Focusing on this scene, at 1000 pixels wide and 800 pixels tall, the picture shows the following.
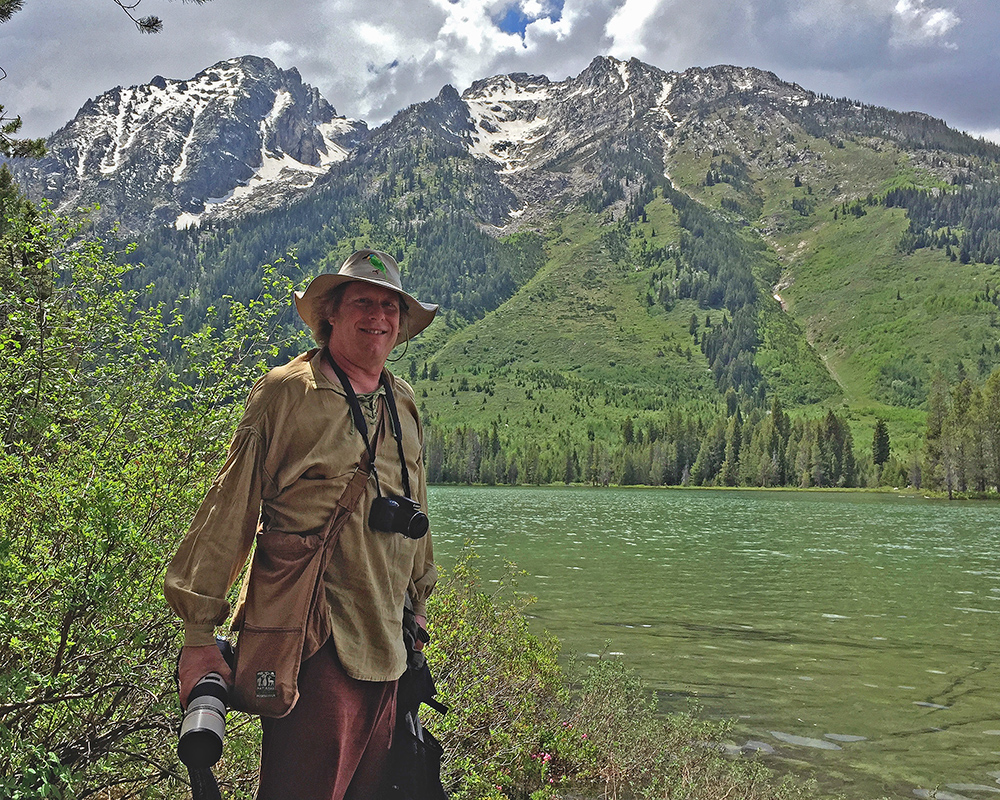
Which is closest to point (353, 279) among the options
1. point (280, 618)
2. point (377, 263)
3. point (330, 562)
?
point (377, 263)

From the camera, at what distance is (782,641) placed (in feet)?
61.0

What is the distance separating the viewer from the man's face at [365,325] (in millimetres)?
3740

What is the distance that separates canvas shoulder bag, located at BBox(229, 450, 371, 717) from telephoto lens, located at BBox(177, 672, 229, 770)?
0.20 m

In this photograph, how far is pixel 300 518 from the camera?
329 centimetres

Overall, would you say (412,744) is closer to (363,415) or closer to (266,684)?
(266,684)

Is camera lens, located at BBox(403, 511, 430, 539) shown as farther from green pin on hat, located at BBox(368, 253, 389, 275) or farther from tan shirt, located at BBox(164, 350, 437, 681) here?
green pin on hat, located at BBox(368, 253, 389, 275)

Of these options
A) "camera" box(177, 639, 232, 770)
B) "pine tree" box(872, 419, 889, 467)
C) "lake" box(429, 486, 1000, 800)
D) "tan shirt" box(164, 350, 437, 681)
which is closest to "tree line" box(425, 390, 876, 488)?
"pine tree" box(872, 419, 889, 467)

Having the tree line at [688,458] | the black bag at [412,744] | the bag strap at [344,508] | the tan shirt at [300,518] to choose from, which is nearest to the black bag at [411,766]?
the black bag at [412,744]

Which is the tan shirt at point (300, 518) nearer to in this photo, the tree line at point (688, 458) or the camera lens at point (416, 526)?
the camera lens at point (416, 526)

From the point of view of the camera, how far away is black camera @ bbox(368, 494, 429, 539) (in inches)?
137

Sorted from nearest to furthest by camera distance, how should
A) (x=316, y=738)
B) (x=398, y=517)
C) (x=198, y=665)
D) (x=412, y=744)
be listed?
1. (x=198, y=665)
2. (x=316, y=738)
3. (x=398, y=517)
4. (x=412, y=744)

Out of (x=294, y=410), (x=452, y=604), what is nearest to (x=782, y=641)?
(x=452, y=604)

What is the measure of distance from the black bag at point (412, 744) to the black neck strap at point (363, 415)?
757mm

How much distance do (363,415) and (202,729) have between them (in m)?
1.45
